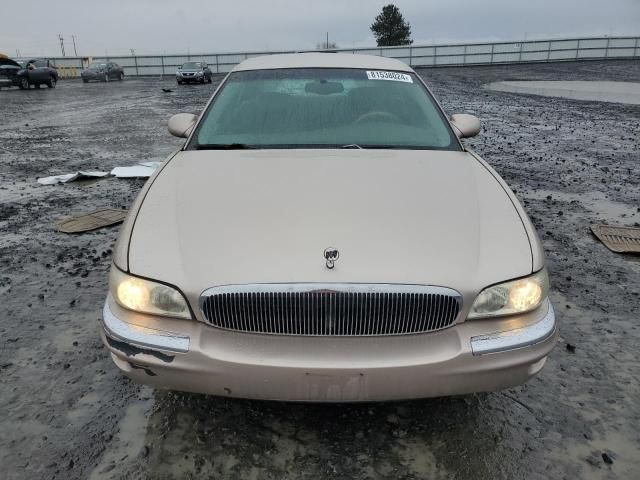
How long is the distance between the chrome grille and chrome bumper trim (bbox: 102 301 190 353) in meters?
0.15

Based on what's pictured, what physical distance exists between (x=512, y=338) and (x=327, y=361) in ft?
2.43

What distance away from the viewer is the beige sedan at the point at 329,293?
6.35ft

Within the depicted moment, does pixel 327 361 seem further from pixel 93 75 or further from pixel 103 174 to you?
pixel 93 75

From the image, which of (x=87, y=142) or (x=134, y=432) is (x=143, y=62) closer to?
(x=87, y=142)

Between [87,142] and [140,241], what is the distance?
9002mm

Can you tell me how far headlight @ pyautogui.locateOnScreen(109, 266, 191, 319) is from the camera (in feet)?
6.61

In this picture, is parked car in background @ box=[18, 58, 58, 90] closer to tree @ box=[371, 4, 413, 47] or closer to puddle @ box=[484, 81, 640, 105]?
puddle @ box=[484, 81, 640, 105]

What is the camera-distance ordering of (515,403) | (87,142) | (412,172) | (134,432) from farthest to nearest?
(87,142) < (412,172) < (515,403) < (134,432)

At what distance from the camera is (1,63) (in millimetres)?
25766

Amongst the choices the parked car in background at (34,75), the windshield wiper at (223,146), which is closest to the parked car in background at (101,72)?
the parked car in background at (34,75)

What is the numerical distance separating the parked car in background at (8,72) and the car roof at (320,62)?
1042 inches

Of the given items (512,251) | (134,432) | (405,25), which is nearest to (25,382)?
(134,432)

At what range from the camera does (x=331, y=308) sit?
6.38 ft

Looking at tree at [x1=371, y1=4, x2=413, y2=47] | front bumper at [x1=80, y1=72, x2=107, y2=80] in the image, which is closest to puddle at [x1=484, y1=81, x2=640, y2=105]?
front bumper at [x1=80, y1=72, x2=107, y2=80]
